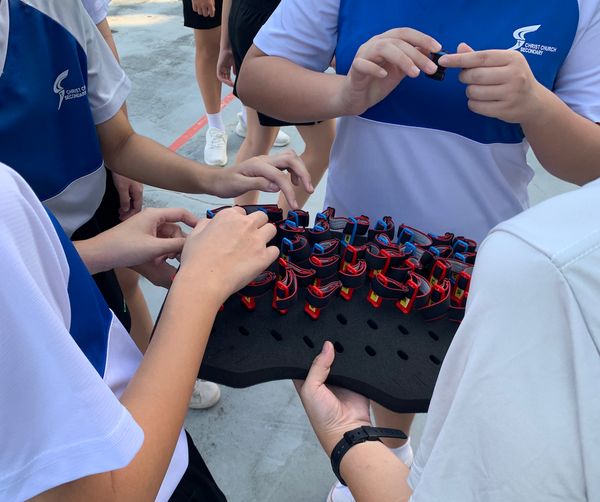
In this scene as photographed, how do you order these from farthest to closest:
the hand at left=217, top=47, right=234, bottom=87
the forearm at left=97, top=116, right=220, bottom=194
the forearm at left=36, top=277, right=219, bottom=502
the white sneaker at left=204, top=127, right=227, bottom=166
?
the white sneaker at left=204, top=127, right=227, bottom=166, the hand at left=217, top=47, right=234, bottom=87, the forearm at left=97, top=116, right=220, bottom=194, the forearm at left=36, top=277, right=219, bottom=502

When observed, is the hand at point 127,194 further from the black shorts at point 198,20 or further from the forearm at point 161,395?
the black shorts at point 198,20

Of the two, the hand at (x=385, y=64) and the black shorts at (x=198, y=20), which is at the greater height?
the hand at (x=385, y=64)

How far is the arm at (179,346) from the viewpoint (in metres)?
0.52

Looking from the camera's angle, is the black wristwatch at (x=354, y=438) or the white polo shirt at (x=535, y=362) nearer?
the white polo shirt at (x=535, y=362)

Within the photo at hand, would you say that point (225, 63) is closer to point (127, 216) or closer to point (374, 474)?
point (127, 216)

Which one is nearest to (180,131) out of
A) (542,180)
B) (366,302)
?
(542,180)

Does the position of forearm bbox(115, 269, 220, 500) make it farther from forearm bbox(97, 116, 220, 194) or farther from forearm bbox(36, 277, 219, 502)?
forearm bbox(97, 116, 220, 194)

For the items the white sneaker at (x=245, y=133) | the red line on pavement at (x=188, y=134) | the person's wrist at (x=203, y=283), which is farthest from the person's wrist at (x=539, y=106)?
the red line on pavement at (x=188, y=134)

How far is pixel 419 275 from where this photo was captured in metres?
0.89

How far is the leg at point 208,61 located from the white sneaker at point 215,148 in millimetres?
162

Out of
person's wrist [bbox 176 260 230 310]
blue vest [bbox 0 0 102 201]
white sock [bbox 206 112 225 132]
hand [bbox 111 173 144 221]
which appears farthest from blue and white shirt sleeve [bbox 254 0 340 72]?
white sock [bbox 206 112 225 132]

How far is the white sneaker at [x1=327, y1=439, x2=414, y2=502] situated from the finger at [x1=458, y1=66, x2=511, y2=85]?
0.90 metres

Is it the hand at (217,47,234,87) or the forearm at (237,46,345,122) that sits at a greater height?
the forearm at (237,46,345,122)

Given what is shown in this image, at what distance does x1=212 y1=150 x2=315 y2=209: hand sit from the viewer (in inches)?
39.6
